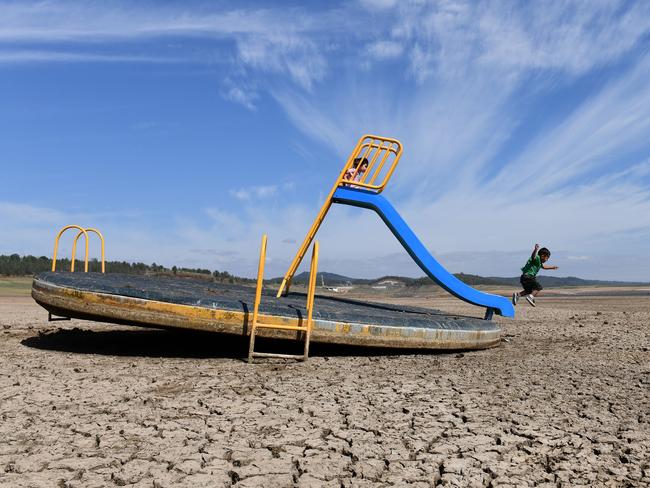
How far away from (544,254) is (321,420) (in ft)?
25.2

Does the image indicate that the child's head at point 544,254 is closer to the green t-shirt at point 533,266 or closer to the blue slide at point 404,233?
the green t-shirt at point 533,266

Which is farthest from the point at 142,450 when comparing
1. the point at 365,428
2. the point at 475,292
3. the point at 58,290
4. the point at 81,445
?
the point at 475,292

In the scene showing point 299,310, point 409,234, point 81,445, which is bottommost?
point 81,445

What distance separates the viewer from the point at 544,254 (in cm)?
998

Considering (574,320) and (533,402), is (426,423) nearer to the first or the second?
(533,402)

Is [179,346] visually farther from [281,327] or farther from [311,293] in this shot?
[311,293]

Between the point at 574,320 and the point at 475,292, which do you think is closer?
the point at 475,292

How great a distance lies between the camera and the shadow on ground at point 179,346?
6.29 m

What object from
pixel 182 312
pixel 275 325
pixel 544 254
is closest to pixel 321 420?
pixel 275 325

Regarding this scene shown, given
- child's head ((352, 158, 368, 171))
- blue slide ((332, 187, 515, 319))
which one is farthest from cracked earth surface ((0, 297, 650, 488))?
child's head ((352, 158, 368, 171))

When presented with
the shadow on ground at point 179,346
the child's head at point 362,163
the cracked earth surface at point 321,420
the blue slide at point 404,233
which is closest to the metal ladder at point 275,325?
the cracked earth surface at point 321,420

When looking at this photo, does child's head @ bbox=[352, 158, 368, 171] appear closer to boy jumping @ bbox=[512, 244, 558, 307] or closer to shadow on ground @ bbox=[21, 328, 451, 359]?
shadow on ground @ bbox=[21, 328, 451, 359]

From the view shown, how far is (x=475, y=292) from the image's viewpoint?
25.7 feet

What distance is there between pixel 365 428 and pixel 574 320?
9.14m
